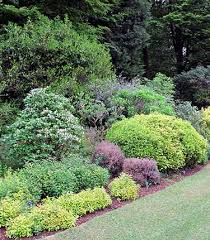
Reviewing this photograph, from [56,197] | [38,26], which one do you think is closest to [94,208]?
[56,197]

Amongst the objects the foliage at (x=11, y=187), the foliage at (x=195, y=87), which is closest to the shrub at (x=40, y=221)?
the foliage at (x=11, y=187)

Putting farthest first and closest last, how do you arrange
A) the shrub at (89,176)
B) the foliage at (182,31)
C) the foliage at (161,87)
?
the foliage at (182,31)
the foliage at (161,87)
the shrub at (89,176)

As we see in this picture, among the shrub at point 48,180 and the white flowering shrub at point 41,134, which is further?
the white flowering shrub at point 41,134

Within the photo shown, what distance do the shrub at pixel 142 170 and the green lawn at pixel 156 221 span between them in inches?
19.1

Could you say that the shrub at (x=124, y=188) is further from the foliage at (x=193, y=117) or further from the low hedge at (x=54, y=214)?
the foliage at (x=193, y=117)

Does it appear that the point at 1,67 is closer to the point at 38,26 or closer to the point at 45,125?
the point at 38,26

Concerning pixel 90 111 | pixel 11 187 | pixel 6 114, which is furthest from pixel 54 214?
pixel 6 114

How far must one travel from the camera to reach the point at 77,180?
23.0 ft

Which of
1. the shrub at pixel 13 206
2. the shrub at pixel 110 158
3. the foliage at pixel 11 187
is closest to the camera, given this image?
the shrub at pixel 13 206

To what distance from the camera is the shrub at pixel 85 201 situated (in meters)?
6.20

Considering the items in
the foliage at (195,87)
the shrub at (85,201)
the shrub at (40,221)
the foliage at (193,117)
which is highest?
the shrub at (40,221)

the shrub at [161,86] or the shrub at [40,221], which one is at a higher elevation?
the shrub at [40,221]

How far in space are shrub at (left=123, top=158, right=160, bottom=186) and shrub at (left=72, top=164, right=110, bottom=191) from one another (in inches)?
29.8

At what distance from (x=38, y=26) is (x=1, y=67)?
1826mm
